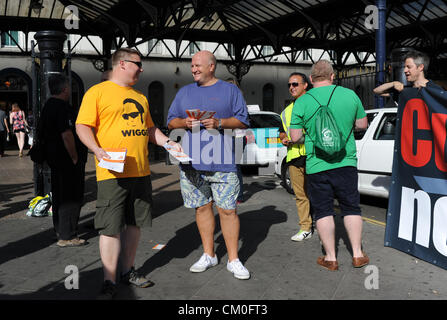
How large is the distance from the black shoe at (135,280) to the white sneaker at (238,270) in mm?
682

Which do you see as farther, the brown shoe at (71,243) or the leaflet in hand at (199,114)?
the brown shoe at (71,243)

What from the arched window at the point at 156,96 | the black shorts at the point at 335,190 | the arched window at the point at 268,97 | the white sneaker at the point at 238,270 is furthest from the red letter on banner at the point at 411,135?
the arched window at the point at 268,97

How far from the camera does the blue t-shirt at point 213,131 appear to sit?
3783 millimetres

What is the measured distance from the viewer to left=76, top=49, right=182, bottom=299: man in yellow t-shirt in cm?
337

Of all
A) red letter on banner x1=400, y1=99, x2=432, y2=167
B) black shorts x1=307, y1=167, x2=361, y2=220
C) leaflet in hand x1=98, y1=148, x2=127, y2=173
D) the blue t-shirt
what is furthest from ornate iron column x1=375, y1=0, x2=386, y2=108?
leaflet in hand x1=98, y1=148, x2=127, y2=173

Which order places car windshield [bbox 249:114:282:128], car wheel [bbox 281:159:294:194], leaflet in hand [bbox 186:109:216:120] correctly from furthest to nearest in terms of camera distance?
car windshield [bbox 249:114:282:128] → car wheel [bbox 281:159:294:194] → leaflet in hand [bbox 186:109:216:120]

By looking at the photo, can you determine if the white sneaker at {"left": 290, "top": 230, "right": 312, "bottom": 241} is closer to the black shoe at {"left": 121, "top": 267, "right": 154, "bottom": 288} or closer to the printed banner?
the printed banner

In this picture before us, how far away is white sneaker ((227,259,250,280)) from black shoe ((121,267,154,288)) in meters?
0.68

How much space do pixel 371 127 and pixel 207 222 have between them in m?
4.01

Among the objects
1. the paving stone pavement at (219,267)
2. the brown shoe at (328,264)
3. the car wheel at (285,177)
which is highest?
the car wheel at (285,177)

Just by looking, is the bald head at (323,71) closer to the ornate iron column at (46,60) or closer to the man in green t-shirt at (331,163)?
the man in green t-shirt at (331,163)

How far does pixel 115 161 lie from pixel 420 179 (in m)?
2.55

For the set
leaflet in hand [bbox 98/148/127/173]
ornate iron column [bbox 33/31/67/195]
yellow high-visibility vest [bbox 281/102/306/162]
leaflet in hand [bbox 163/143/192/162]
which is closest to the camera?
leaflet in hand [bbox 98/148/127/173]
